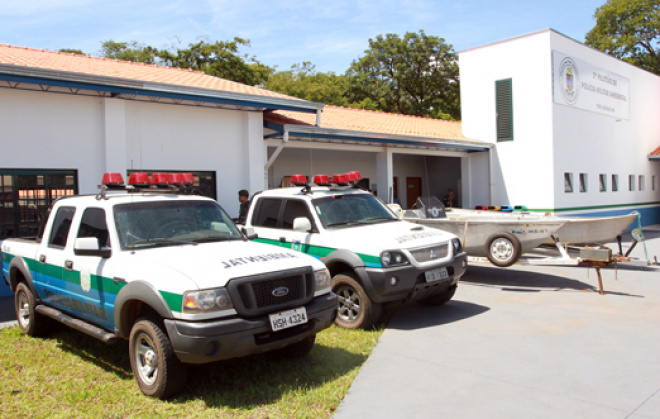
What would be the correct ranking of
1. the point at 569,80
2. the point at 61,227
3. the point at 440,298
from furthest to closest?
the point at 569,80, the point at 440,298, the point at 61,227

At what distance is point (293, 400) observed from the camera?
14.4ft

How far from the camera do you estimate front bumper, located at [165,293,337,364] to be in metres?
4.05

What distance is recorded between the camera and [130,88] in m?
9.71

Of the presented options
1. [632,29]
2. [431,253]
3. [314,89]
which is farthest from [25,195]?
[632,29]

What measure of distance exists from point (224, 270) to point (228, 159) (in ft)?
26.0

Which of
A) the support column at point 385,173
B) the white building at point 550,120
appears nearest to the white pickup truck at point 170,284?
the support column at point 385,173

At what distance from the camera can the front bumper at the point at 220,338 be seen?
4047 millimetres

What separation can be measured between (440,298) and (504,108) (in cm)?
1295

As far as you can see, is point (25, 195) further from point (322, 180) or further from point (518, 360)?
point (518, 360)

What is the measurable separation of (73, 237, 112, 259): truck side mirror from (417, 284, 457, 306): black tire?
459 centimetres

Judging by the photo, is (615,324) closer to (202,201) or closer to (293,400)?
(293,400)

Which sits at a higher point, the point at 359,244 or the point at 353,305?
A: the point at 359,244

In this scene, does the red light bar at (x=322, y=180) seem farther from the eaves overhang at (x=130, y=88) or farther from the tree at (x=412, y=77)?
the tree at (x=412, y=77)

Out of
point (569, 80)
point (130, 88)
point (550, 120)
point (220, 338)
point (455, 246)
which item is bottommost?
point (220, 338)
